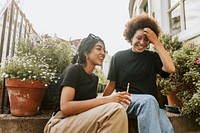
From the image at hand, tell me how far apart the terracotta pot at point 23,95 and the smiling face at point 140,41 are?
2.76ft

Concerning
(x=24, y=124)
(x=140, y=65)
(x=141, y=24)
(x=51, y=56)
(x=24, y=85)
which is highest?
(x=141, y=24)

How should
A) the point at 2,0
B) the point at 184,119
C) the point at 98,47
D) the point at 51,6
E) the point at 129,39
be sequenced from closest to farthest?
the point at 98,47, the point at 184,119, the point at 129,39, the point at 2,0, the point at 51,6

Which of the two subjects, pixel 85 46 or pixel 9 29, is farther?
pixel 9 29

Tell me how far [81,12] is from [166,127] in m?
4.22

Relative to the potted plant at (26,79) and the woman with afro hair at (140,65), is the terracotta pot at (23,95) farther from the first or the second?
the woman with afro hair at (140,65)

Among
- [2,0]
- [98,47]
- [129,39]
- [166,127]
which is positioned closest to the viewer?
[166,127]

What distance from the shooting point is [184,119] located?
1.67 meters

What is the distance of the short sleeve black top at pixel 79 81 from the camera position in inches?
47.8

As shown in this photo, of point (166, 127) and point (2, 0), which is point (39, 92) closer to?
point (166, 127)

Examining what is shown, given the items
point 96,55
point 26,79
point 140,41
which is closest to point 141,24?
point 140,41

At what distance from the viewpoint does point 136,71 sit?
160 cm

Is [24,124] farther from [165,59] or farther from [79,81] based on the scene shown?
[165,59]

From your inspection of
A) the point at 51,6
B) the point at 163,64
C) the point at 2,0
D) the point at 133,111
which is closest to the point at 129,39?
the point at 163,64

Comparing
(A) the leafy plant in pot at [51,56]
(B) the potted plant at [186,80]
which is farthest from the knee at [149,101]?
(A) the leafy plant in pot at [51,56]
